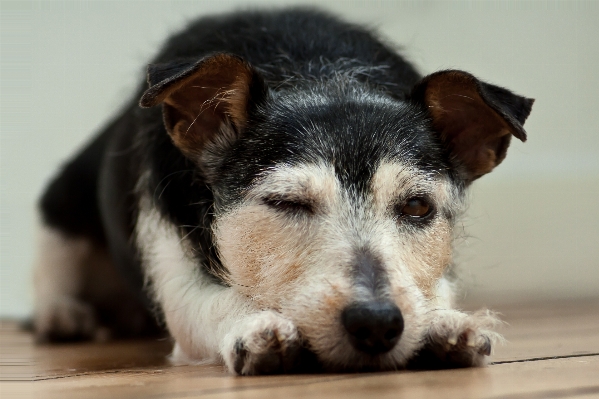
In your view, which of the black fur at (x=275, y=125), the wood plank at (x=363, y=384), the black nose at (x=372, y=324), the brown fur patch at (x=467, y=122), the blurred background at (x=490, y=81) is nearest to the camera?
the wood plank at (x=363, y=384)

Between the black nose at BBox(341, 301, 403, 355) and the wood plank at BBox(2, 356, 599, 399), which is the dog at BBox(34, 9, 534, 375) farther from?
the wood plank at BBox(2, 356, 599, 399)

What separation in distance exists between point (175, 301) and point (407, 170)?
1.02 m

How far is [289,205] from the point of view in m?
2.27

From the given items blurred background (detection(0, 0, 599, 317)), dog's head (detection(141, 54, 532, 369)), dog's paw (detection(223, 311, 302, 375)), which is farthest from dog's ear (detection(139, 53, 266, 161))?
blurred background (detection(0, 0, 599, 317))

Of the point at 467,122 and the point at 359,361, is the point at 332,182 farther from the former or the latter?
the point at 467,122

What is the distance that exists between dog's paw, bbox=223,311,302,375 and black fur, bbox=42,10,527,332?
482 millimetres

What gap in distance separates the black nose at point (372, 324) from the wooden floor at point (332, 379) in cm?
8

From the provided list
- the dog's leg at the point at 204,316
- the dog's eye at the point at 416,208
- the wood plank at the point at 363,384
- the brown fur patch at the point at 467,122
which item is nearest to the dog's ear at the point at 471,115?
the brown fur patch at the point at 467,122

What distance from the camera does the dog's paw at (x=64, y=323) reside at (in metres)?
4.09

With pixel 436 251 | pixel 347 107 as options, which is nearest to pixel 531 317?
pixel 436 251

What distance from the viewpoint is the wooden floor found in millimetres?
1706

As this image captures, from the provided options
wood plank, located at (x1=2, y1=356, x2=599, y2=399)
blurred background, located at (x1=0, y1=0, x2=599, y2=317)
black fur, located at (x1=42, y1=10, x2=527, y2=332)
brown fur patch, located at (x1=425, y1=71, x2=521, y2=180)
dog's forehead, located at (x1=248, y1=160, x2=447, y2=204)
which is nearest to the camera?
wood plank, located at (x1=2, y1=356, x2=599, y2=399)

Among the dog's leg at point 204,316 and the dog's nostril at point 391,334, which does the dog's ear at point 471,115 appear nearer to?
the dog's nostril at point 391,334

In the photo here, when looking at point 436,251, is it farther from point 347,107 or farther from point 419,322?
point 347,107
